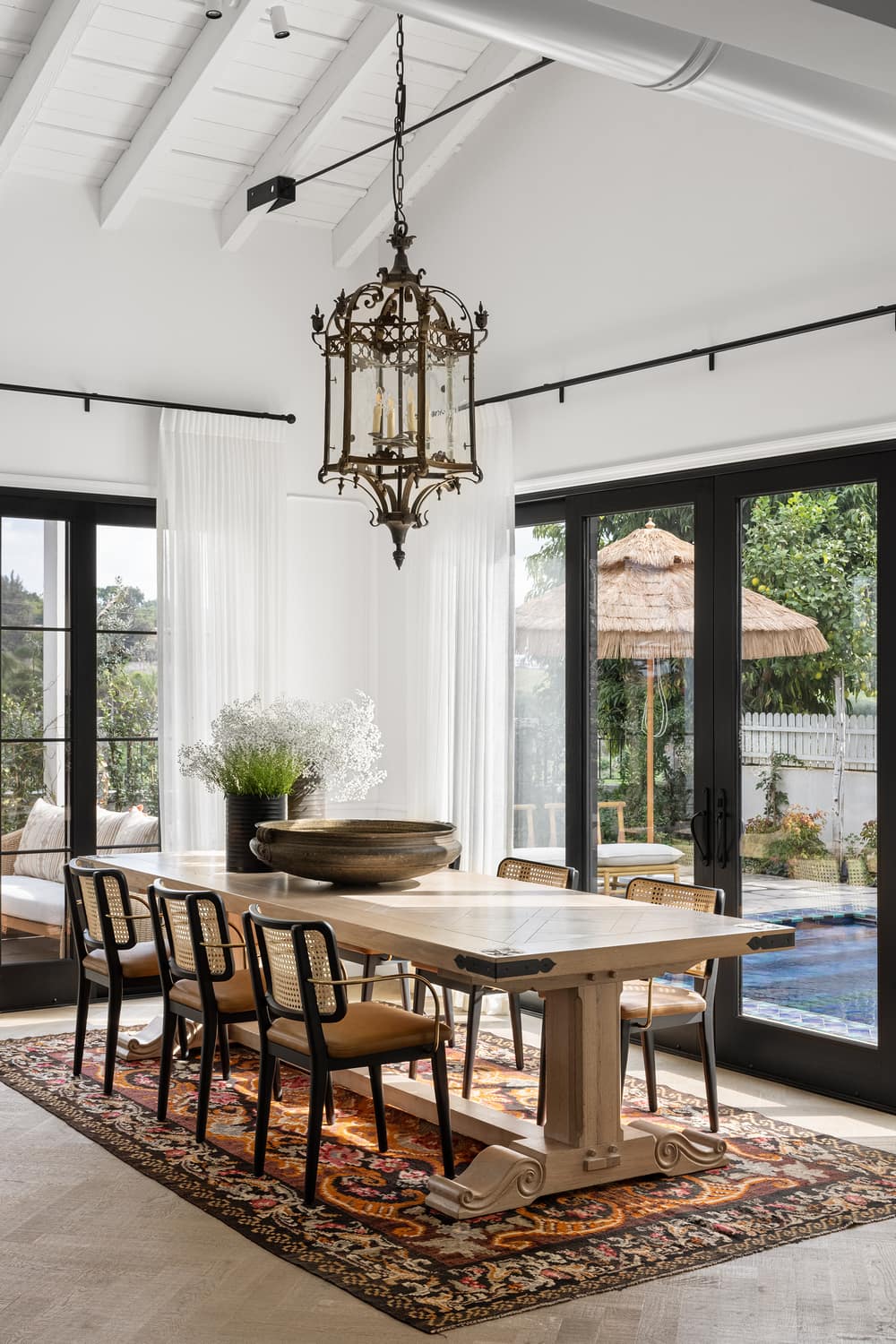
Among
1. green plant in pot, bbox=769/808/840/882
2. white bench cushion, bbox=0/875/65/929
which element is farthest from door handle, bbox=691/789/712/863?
white bench cushion, bbox=0/875/65/929

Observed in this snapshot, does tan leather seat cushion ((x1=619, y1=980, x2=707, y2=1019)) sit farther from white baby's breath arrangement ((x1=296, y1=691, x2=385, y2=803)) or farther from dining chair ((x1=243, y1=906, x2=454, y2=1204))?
white baby's breath arrangement ((x1=296, y1=691, x2=385, y2=803))

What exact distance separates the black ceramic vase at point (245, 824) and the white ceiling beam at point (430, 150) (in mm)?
3247

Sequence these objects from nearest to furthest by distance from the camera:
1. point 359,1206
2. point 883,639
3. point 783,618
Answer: point 359,1206
point 883,639
point 783,618

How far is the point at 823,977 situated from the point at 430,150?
13.9 feet

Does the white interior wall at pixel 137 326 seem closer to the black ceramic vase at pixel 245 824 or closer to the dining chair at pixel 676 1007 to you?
the black ceramic vase at pixel 245 824

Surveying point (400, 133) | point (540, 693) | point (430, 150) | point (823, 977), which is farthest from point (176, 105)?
point (823, 977)

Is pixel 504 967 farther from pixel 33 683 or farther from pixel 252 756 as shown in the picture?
pixel 33 683

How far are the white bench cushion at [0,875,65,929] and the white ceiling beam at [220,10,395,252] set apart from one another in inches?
131

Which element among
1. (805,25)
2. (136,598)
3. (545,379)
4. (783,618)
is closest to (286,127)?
(545,379)

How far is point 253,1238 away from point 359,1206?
1.15 feet

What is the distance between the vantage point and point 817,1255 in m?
3.61

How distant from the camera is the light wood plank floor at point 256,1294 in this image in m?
3.16

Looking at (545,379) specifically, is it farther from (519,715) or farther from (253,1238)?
(253,1238)

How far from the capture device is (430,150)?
670 cm
